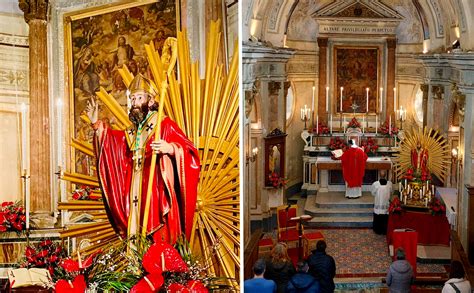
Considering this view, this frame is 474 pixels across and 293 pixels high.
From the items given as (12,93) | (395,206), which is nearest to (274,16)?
(395,206)

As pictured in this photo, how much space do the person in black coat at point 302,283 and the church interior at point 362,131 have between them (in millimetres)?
412

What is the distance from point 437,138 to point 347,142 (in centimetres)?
88

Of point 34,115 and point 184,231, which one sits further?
point 34,115

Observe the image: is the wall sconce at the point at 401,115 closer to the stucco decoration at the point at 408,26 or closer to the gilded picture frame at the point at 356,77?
the gilded picture frame at the point at 356,77

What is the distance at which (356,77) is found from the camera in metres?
7.89

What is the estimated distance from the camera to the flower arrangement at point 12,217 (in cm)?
542

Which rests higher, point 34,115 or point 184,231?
point 34,115

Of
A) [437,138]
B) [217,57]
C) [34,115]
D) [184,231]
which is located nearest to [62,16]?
[34,115]

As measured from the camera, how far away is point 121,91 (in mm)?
5484

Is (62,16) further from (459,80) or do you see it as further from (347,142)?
(459,80)

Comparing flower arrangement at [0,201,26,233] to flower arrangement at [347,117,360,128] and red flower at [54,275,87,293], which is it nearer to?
red flower at [54,275,87,293]

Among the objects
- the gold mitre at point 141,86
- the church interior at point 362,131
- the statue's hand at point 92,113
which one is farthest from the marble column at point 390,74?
the statue's hand at point 92,113

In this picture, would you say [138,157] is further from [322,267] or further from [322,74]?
[322,74]

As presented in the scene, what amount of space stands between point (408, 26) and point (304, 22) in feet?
3.40
